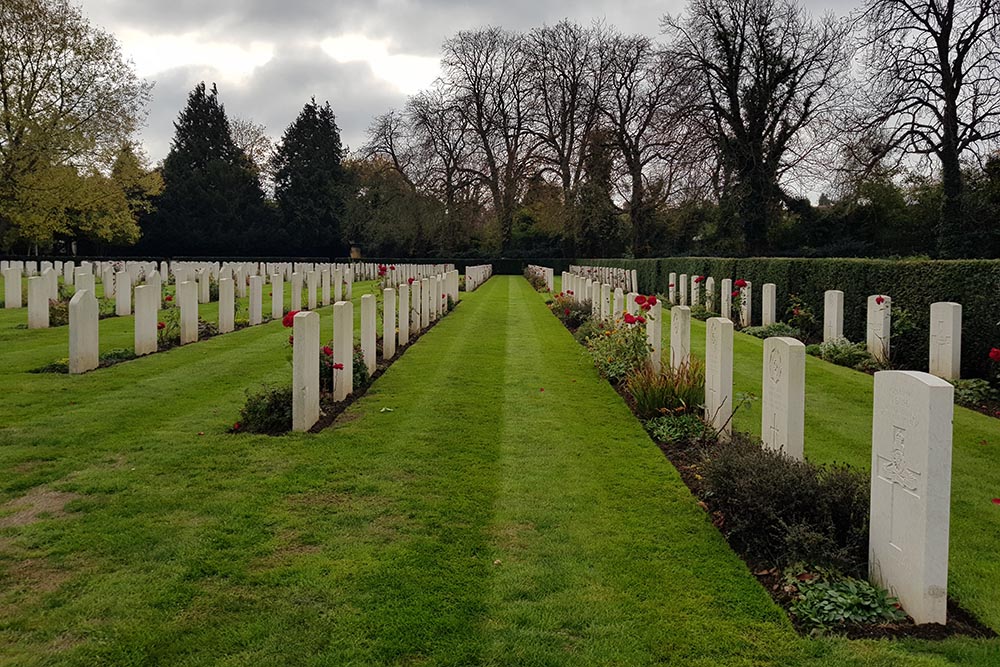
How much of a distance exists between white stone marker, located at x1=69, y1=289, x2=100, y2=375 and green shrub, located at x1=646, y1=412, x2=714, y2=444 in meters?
6.76

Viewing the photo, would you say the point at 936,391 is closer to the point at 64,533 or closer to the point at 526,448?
the point at 526,448

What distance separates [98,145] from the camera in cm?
3266

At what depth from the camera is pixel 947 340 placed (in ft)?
30.0

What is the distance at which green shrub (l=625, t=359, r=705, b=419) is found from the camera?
688 cm

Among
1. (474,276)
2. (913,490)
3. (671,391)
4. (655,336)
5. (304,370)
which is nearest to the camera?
(913,490)

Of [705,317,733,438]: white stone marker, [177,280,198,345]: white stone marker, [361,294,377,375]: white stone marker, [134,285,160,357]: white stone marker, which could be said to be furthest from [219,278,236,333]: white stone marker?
[705,317,733,438]: white stone marker

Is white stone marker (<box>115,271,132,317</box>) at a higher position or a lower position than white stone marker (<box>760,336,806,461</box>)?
higher

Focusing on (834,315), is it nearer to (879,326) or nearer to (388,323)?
(879,326)

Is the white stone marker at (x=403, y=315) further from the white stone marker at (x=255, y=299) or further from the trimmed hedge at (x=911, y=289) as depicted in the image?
the trimmed hedge at (x=911, y=289)

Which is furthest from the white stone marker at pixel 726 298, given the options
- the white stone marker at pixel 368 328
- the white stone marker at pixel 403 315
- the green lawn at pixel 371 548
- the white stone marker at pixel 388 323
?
the green lawn at pixel 371 548

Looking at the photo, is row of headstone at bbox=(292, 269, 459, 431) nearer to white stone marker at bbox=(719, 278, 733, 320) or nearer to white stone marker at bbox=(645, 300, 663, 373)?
white stone marker at bbox=(645, 300, 663, 373)

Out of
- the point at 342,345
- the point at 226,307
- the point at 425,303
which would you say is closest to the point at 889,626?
the point at 342,345

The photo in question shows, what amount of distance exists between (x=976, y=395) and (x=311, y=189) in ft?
177

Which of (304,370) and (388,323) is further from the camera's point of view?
(388,323)
